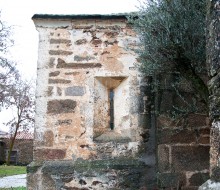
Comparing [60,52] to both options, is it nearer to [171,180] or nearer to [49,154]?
[49,154]

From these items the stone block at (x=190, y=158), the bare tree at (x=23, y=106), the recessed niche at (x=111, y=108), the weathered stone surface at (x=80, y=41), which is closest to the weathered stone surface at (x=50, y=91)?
the recessed niche at (x=111, y=108)

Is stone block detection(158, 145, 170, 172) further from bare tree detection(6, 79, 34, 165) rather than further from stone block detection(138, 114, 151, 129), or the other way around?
bare tree detection(6, 79, 34, 165)

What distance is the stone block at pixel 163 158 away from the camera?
4.31 meters

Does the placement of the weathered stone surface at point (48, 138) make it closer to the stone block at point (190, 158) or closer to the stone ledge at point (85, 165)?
the stone ledge at point (85, 165)

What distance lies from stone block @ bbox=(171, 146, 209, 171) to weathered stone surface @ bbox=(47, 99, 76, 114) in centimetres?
150

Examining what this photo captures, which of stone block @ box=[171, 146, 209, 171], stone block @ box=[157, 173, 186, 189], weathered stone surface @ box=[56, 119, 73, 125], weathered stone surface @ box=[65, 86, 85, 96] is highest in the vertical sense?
weathered stone surface @ box=[65, 86, 85, 96]

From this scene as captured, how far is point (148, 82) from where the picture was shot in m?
4.76

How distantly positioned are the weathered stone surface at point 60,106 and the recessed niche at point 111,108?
13.2 inches

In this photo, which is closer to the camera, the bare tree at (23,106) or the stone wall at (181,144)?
the stone wall at (181,144)

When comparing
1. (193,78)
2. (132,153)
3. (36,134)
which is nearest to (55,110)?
(36,134)

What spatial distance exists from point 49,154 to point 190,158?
73.7 inches

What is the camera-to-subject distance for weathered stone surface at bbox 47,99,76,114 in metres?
4.75

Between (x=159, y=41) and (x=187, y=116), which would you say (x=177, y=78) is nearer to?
(x=187, y=116)

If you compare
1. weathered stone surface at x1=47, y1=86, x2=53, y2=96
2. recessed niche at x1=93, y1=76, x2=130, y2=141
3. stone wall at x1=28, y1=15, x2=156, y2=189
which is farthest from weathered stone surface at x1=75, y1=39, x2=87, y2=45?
weathered stone surface at x1=47, y1=86, x2=53, y2=96
